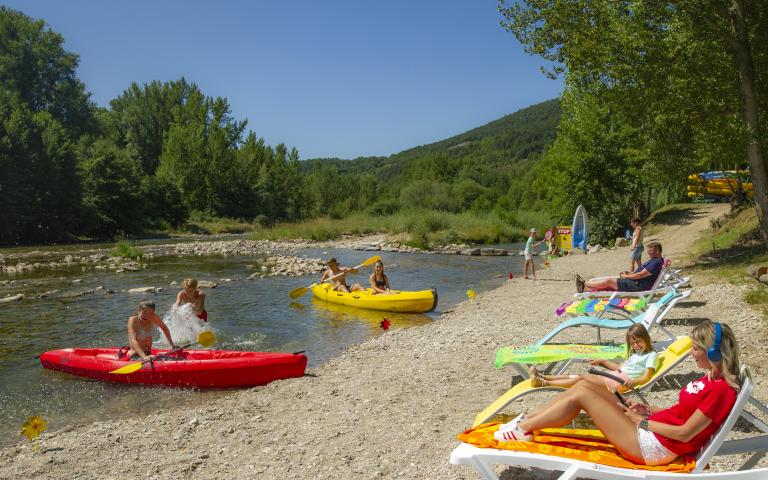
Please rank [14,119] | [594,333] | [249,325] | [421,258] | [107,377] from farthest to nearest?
[14,119]
[421,258]
[249,325]
[594,333]
[107,377]

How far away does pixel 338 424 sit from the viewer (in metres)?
5.74

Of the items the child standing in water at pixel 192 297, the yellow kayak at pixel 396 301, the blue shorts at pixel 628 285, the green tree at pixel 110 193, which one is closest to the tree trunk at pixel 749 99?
the blue shorts at pixel 628 285

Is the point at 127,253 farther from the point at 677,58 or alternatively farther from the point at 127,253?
the point at 677,58

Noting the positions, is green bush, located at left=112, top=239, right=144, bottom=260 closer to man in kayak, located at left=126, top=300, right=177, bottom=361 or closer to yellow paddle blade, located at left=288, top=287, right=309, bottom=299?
yellow paddle blade, located at left=288, top=287, right=309, bottom=299

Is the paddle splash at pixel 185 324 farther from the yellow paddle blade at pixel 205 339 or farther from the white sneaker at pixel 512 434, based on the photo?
the white sneaker at pixel 512 434

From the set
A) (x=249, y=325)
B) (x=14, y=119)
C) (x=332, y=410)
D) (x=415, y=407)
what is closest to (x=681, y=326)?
(x=415, y=407)

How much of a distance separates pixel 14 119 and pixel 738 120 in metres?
42.3

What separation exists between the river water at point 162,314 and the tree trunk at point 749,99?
7444mm

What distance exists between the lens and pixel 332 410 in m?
6.23

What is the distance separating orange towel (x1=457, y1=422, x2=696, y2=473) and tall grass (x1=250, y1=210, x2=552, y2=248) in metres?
29.2

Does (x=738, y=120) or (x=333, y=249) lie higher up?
(x=738, y=120)

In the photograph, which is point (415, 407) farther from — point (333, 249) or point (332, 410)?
point (333, 249)

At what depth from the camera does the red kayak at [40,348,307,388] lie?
314 inches

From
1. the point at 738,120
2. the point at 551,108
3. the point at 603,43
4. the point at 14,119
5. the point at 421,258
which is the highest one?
the point at 551,108
